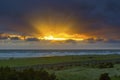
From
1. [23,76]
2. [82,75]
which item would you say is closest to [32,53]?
[82,75]

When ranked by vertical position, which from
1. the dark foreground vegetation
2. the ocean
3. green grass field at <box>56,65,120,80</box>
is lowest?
green grass field at <box>56,65,120,80</box>

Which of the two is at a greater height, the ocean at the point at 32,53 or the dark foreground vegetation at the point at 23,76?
the ocean at the point at 32,53

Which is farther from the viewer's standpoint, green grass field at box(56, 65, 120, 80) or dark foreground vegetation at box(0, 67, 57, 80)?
green grass field at box(56, 65, 120, 80)

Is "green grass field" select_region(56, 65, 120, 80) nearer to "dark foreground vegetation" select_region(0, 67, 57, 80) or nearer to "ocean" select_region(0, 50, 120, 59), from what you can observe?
"dark foreground vegetation" select_region(0, 67, 57, 80)

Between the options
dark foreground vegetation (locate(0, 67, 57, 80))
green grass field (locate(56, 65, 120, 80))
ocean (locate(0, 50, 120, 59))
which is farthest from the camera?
ocean (locate(0, 50, 120, 59))

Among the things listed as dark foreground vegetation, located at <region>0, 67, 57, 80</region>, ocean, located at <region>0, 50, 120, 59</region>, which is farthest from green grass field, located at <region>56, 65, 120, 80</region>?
ocean, located at <region>0, 50, 120, 59</region>

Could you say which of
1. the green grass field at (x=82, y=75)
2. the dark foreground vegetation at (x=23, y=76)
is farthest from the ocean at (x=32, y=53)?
the dark foreground vegetation at (x=23, y=76)

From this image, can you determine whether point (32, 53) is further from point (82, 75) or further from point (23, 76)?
point (23, 76)

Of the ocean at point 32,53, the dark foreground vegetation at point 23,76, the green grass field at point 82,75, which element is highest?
the ocean at point 32,53

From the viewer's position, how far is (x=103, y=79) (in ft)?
78.4

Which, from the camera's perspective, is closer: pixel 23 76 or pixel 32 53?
pixel 23 76

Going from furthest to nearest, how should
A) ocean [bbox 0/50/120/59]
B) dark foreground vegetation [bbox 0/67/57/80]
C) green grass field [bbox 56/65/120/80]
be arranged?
ocean [bbox 0/50/120/59] → green grass field [bbox 56/65/120/80] → dark foreground vegetation [bbox 0/67/57/80]

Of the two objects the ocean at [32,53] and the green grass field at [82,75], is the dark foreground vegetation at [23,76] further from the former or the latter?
the ocean at [32,53]

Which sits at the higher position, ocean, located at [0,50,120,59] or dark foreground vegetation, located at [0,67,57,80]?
ocean, located at [0,50,120,59]
